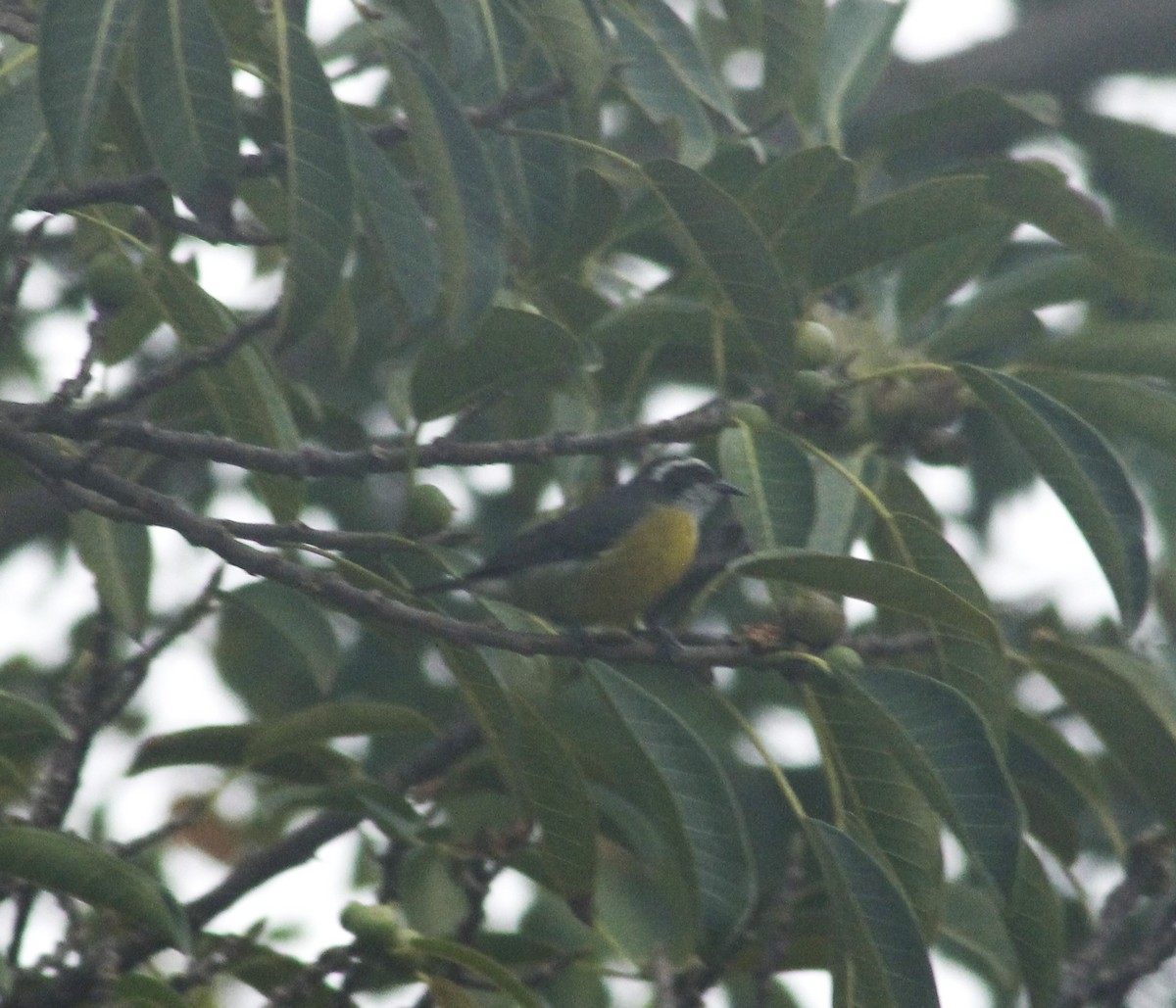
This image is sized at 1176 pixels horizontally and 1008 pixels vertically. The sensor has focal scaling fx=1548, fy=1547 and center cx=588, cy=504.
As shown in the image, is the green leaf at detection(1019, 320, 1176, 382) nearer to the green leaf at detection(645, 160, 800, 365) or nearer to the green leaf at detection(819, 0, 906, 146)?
the green leaf at detection(819, 0, 906, 146)

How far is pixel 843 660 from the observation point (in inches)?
102

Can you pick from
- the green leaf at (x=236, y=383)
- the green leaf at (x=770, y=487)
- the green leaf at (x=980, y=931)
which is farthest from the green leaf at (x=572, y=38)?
the green leaf at (x=980, y=931)

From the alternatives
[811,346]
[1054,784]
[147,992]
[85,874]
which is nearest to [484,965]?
[147,992]

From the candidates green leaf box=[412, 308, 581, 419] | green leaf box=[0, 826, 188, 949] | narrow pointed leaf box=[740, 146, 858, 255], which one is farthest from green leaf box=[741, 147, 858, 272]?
green leaf box=[0, 826, 188, 949]

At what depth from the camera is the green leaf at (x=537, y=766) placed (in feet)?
8.61

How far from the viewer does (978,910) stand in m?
3.72

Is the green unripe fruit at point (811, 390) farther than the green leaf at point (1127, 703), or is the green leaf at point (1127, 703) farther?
the green leaf at point (1127, 703)

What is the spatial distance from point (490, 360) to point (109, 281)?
86cm

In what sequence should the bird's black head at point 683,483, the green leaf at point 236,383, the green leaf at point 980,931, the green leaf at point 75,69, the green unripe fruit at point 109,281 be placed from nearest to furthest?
the green leaf at point 75,69 → the green leaf at point 236,383 → the green unripe fruit at point 109,281 → the green leaf at point 980,931 → the bird's black head at point 683,483

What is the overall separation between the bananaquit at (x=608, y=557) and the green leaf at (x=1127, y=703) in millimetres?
1049

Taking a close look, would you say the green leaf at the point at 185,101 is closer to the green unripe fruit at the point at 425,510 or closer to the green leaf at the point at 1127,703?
the green unripe fruit at the point at 425,510

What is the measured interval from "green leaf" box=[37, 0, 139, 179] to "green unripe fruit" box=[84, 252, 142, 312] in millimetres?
992

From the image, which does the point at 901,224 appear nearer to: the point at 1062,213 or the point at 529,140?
the point at 1062,213

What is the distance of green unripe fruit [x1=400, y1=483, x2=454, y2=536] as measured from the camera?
113 inches
